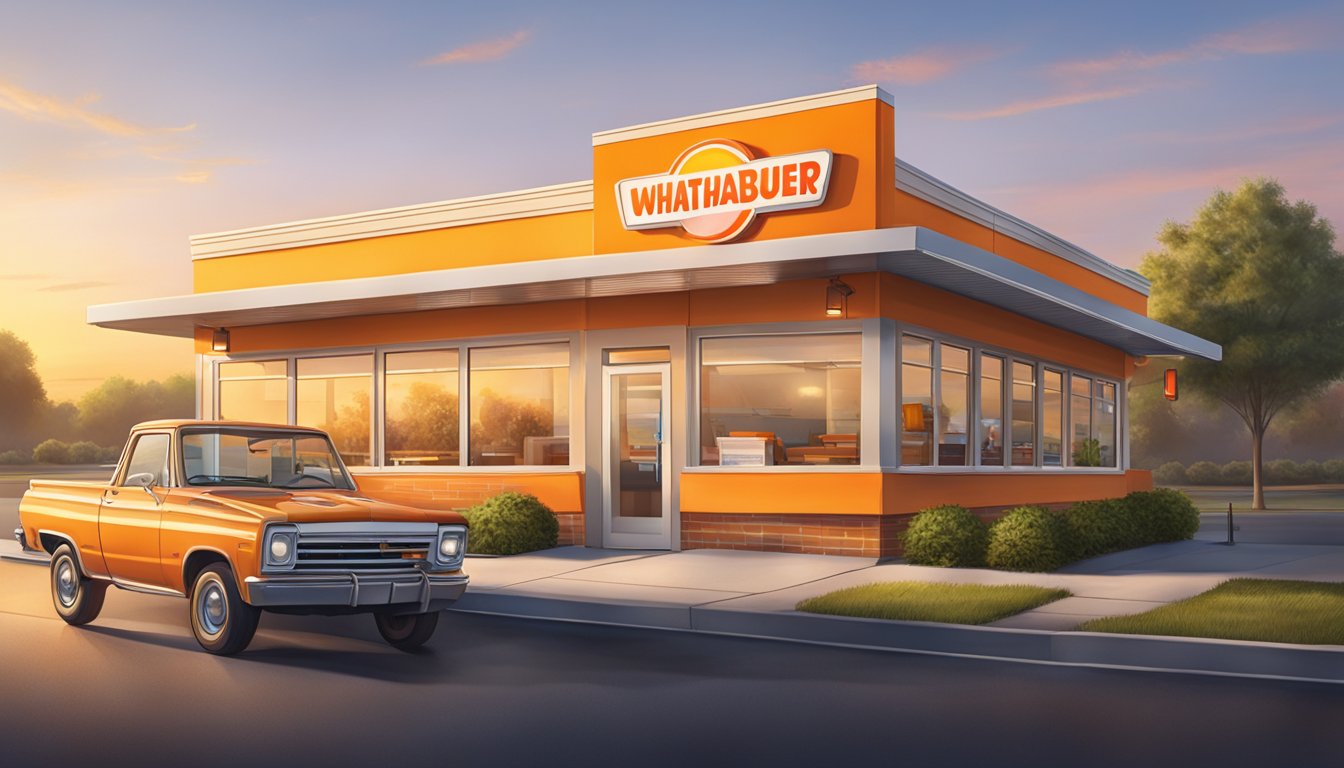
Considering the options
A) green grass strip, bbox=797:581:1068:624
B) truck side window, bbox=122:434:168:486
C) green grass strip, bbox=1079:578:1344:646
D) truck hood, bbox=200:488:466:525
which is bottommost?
green grass strip, bbox=797:581:1068:624

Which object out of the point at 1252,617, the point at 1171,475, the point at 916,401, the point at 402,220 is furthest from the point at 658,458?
the point at 1171,475

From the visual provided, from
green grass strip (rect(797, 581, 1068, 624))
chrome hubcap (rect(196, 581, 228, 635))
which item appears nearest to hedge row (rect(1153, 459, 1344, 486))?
green grass strip (rect(797, 581, 1068, 624))

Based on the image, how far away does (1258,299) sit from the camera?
1890 inches

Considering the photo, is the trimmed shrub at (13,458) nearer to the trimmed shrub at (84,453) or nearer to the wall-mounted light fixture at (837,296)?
the trimmed shrub at (84,453)

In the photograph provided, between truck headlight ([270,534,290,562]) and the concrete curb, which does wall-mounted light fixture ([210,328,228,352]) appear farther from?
truck headlight ([270,534,290,562])

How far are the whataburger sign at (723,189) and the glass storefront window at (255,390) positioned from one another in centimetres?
854

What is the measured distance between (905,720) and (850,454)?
32.5 feet

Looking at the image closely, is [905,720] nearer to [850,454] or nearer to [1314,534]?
[850,454]

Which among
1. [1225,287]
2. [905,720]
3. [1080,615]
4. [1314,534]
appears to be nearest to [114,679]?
[905,720]

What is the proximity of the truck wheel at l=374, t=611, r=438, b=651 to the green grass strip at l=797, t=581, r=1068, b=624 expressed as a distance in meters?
3.67

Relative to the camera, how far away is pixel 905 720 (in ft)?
27.5

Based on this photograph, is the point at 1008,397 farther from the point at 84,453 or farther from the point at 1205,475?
the point at 84,453

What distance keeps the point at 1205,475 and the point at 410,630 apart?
66.4 m

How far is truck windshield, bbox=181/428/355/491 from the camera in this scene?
1185 centimetres
